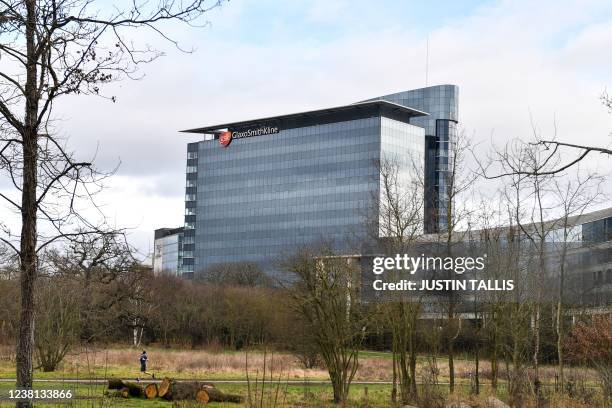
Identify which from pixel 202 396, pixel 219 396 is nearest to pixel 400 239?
pixel 219 396

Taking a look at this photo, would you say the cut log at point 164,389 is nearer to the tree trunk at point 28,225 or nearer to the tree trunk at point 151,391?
the tree trunk at point 151,391

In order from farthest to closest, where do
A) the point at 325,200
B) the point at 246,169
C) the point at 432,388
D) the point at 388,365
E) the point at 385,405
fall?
the point at 246,169 < the point at 325,200 < the point at 388,365 < the point at 385,405 < the point at 432,388

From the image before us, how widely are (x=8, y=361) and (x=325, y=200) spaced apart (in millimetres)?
92316

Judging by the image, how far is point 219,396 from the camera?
82.0 ft

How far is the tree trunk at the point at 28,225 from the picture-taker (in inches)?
503

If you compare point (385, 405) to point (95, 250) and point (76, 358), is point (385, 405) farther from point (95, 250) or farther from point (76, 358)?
point (76, 358)

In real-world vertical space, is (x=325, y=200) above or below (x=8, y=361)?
above

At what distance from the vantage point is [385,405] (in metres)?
25.5

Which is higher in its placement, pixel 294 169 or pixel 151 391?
pixel 294 169

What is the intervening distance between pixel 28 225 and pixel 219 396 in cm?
1330

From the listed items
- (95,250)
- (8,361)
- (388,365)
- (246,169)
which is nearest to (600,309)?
(388,365)

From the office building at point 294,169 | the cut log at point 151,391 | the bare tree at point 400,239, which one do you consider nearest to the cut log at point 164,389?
the cut log at point 151,391

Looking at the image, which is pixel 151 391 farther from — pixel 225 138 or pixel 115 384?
Result: pixel 225 138

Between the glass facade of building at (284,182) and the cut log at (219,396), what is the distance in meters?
93.8
